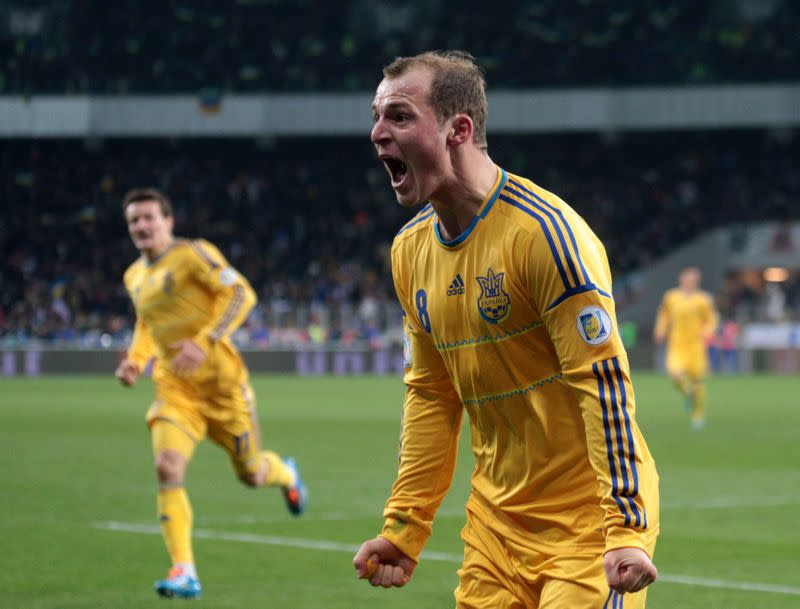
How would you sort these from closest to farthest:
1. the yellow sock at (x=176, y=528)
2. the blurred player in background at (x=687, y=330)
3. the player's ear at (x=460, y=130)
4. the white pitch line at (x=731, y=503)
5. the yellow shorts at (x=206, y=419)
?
the player's ear at (x=460, y=130) → the yellow sock at (x=176, y=528) → the yellow shorts at (x=206, y=419) → the white pitch line at (x=731, y=503) → the blurred player in background at (x=687, y=330)

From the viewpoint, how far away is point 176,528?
8.37 metres

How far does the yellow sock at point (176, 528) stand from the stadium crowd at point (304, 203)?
33381 mm

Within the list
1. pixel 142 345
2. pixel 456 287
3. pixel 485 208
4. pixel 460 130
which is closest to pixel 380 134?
pixel 460 130

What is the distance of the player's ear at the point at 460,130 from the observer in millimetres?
3854

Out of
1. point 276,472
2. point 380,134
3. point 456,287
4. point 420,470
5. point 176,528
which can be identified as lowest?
point 176,528

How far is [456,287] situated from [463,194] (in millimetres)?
250

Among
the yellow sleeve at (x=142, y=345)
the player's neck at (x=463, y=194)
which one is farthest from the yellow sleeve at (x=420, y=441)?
the yellow sleeve at (x=142, y=345)

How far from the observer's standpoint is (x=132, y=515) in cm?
1207

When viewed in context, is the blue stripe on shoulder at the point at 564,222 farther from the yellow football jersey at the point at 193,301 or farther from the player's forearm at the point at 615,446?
the yellow football jersey at the point at 193,301

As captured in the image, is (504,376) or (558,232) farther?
(504,376)

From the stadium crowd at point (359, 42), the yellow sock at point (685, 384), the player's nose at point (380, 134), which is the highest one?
the stadium crowd at point (359, 42)

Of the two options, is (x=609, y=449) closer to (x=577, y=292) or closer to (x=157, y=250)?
(x=577, y=292)

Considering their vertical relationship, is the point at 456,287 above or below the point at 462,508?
above

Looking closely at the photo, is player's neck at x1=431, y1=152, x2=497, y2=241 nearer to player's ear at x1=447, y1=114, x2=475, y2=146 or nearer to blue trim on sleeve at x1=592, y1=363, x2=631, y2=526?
player's ear at x1=447, y1=114, x2=475, y2=146
